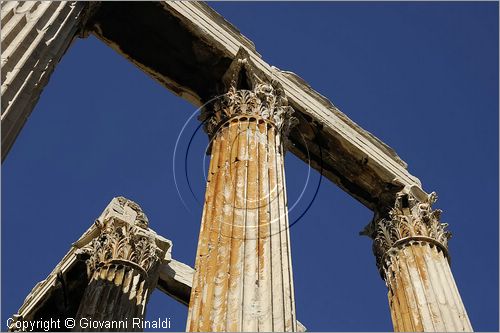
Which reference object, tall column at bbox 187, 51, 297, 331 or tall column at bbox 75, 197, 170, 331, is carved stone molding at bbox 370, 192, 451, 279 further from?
tall column at bbox 75, 197, 170, 331

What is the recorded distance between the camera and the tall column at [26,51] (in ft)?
28.2

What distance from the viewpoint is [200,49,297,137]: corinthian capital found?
14.4 metres

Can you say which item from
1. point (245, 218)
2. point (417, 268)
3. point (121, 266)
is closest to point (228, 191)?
point (245, 218)

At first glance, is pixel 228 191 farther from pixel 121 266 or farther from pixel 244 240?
pixel 121 266

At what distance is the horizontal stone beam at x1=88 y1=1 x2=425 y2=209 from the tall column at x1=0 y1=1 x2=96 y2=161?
4.41 m

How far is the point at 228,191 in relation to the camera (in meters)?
12.4

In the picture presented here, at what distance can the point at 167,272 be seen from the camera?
19.7m

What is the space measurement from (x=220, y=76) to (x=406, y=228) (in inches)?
210

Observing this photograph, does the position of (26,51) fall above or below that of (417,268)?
below

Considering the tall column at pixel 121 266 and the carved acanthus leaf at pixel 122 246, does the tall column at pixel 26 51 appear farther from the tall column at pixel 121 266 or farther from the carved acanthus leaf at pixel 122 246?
the carved acanthus leaf at pixel 122 246

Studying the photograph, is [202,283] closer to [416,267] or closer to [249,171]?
[249,171]

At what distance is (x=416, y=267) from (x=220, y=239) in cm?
583

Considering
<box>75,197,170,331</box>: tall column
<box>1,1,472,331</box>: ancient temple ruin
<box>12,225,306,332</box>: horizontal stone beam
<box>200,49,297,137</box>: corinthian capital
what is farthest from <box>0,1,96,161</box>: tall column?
<box>12,225,306,332</box>: horizontal stone beam

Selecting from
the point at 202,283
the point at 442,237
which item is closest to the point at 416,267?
the point at 442,237
